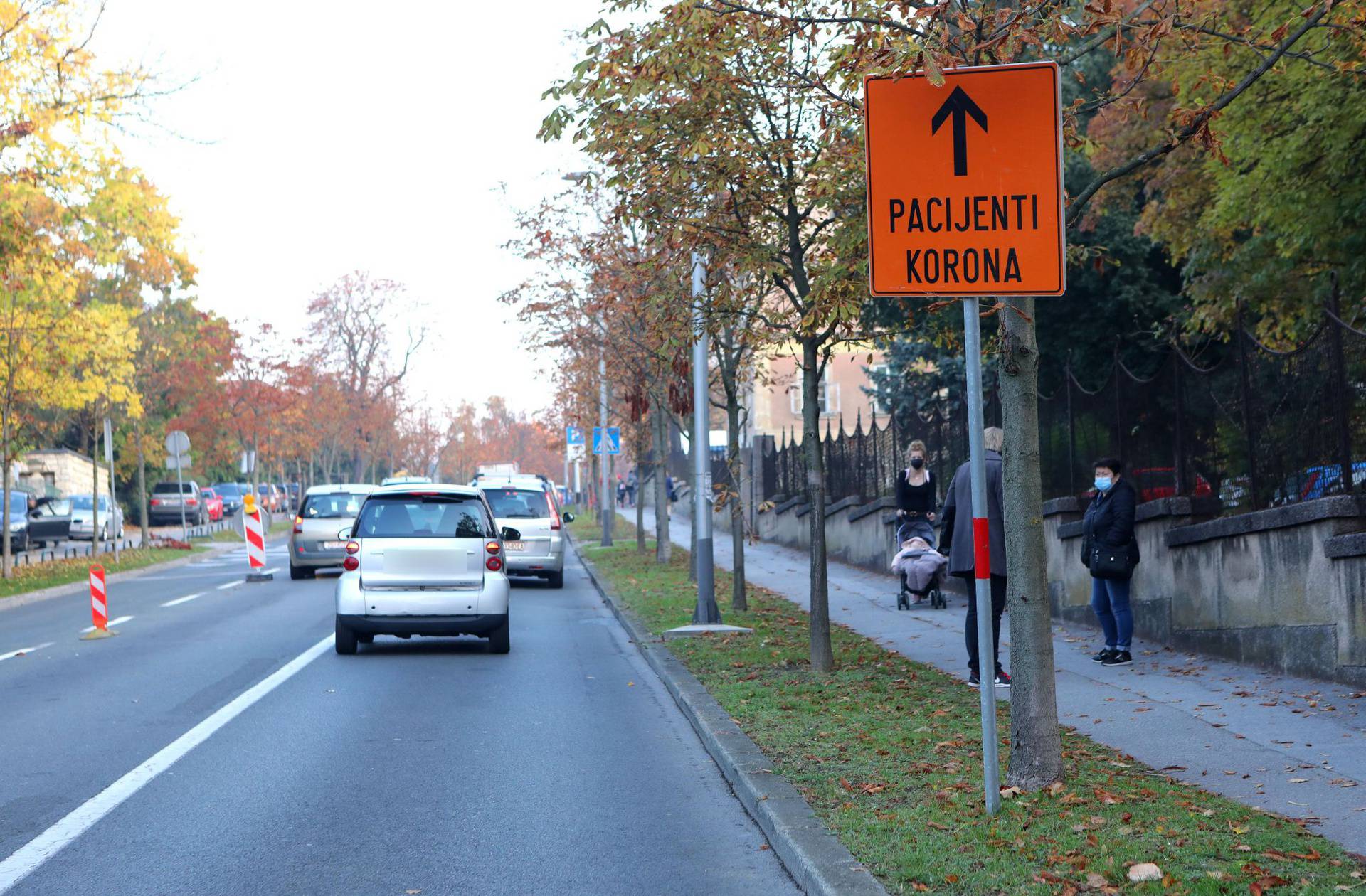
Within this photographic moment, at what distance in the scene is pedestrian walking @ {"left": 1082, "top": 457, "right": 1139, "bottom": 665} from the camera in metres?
12.1

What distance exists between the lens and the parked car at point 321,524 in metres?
A: 27.4

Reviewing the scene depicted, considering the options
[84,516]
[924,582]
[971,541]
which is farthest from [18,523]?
[971,541]

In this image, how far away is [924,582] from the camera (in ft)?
53.7

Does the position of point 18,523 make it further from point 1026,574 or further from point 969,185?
point 969,185

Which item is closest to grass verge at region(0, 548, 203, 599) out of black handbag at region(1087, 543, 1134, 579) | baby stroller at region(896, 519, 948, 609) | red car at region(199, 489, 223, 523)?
baby stroller at region(896, 519, 948, 609)

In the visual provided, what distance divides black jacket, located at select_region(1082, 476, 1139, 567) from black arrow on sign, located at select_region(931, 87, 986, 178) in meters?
6.13

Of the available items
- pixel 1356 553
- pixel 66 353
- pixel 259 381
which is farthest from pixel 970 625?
pixel 259 381

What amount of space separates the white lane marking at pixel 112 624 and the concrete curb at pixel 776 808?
29.4 ft

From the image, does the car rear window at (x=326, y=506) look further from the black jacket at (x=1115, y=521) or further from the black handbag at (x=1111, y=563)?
the black handbag at (x=1111, y=563)

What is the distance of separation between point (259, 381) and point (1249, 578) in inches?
1895

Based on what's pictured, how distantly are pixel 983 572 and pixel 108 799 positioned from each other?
4696 millimetres

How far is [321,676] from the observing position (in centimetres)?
1322

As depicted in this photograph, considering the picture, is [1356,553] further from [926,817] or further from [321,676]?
[321,676]

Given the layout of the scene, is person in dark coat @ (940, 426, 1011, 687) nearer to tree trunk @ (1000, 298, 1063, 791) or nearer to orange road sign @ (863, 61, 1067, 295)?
tree trunk @ (1000, 298, 1063, 791)
